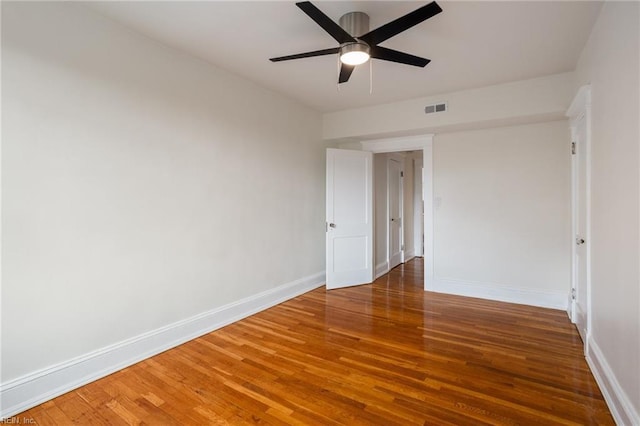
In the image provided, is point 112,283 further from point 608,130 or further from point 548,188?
point 548,188

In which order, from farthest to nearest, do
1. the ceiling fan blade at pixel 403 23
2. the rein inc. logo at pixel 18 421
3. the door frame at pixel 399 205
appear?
1. the door frame at pixel 399 205
2. the rein inc. logo at pixel 18 421
3. the ceiling fan blade at pixel 403 23

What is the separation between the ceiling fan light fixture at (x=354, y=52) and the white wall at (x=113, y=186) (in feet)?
5.16

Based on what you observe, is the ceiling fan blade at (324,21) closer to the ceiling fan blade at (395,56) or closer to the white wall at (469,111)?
the ceiling fan blade at (395,56)

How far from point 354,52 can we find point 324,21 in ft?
1.26

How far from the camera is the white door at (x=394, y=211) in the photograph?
573 centimetres

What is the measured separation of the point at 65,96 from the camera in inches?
81.7

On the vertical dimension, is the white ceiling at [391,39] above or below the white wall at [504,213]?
above

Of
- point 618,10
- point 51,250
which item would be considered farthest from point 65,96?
point 618,10

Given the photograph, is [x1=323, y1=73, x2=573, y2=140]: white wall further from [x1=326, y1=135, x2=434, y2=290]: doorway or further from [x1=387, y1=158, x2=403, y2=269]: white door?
[x1=387, y1=158, x2=403, y2=269]: white door

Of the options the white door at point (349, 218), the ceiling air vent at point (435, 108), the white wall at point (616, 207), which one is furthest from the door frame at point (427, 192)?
the white wall at point (616, 207)

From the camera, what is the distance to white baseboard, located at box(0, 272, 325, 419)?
188 centimetres

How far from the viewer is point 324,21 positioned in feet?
6.00

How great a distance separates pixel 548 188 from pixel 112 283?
476cm

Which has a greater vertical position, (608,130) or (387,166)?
(387,166)
